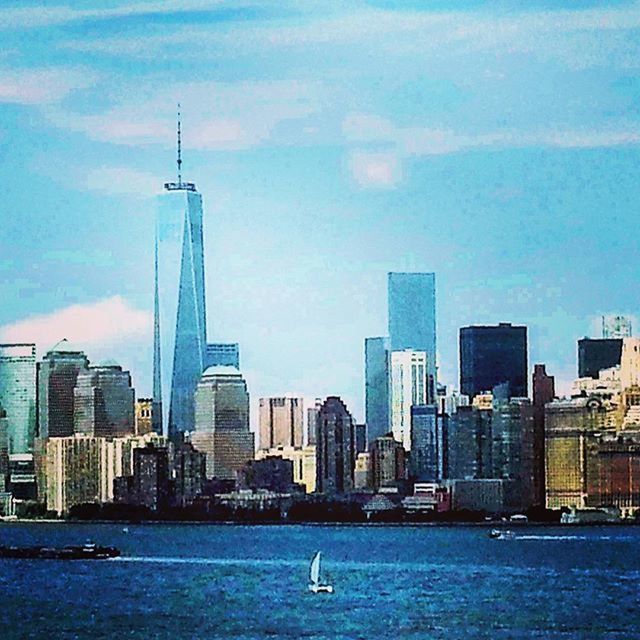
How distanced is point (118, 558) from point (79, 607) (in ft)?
24.6

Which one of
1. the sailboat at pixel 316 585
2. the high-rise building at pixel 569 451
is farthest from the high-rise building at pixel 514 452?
the sailboat at pixel 316 585

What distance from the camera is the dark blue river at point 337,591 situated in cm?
1318

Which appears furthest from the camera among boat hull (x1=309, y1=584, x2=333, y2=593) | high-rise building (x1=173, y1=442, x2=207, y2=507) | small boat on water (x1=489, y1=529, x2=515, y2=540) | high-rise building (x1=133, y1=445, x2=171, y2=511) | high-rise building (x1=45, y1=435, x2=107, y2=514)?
high-rise building (x1=173, y1=442, x2=207, y2=507)

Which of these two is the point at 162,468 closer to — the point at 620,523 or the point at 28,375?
the point at 28,375

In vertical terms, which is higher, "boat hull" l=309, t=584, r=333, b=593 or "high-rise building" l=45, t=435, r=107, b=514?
"high-rise building" l=45, t=435, r=107, b=514

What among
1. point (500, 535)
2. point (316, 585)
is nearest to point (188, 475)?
point (500, 535)

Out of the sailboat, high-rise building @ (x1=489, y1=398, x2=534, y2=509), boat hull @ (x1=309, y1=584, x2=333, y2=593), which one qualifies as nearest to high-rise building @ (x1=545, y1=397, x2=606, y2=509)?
high-rise building @ (x1=489, y1=398, x2=534, y2=509)

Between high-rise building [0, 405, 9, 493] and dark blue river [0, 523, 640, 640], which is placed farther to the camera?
high-rise building [0, 405, 9, 493]

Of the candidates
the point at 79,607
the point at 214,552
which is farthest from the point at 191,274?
the point at 79,607

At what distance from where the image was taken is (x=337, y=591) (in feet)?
55.2

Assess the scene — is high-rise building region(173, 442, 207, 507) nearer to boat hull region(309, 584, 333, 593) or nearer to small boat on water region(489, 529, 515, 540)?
small boat on water region(489, 529, 515, 540)

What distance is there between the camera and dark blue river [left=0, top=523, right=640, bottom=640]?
43.2 ft

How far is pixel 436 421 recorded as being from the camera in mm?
37562

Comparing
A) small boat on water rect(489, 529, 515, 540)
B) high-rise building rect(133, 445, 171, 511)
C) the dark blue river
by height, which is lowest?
the dark blue river
